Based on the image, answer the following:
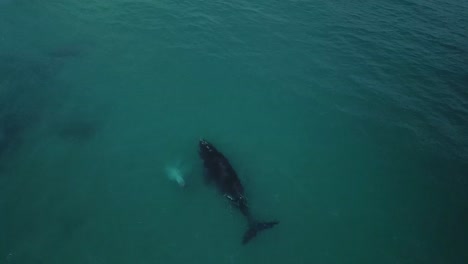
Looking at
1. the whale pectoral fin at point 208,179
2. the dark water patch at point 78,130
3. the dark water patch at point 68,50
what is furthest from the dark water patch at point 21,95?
the whale pectoral fin at point 208,179

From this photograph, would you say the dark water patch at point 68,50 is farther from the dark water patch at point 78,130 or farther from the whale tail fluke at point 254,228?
the whale tail fluke at point 254,228

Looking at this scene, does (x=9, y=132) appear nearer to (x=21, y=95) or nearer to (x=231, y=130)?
(x=21, y=95)

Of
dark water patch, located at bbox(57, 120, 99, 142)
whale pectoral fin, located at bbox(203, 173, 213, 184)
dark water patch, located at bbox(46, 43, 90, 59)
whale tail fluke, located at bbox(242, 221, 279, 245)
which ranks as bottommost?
whale tail fluke, located at bbox(242, 221, 279, 245)

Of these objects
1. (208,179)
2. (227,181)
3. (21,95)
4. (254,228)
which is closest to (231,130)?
(208,179)

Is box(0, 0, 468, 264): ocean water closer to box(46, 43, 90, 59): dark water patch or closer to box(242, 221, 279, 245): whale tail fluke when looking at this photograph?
box(46, 43, 90, 59): dark water patch

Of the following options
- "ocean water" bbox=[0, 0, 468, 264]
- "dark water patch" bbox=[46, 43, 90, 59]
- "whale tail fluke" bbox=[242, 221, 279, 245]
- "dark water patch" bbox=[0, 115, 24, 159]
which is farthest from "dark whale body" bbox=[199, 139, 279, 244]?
"dark water patch" bbox=[46, 43, 90, 59]

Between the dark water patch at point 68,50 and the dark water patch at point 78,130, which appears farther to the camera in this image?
the dark water patch at point 68,50

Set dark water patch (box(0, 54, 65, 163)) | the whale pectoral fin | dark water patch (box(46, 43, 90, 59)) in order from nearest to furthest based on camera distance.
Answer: the whale pectoral fin → dark water patch (box(0, 54, 65, 163)) → dark water patch (box(46, 43, 90, 59))

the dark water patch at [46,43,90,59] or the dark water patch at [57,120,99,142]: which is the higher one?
the dark water patch at [46,43,90,59]
